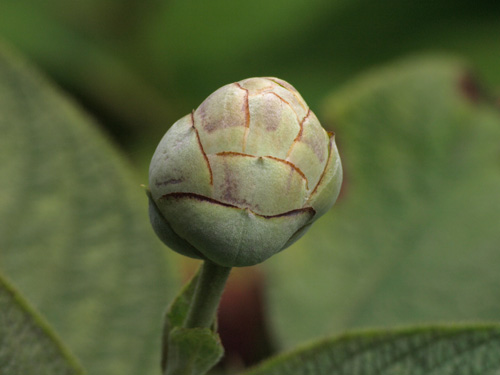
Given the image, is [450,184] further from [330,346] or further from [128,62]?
[128,62]

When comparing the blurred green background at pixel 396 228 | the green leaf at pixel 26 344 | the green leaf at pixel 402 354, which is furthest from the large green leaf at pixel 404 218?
the green leaf at pixel 26 344

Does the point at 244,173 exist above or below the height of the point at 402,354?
above

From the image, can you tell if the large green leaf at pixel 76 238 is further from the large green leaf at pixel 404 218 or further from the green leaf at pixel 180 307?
the green leaf at pixel 180 307

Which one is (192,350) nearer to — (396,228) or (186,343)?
(186,343)

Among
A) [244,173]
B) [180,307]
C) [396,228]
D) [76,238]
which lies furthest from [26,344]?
[396,228]

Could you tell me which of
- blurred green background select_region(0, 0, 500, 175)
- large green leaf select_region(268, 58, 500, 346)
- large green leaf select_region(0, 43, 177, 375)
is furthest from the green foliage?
blurred green background select_region(0, 0, 500, 175)
